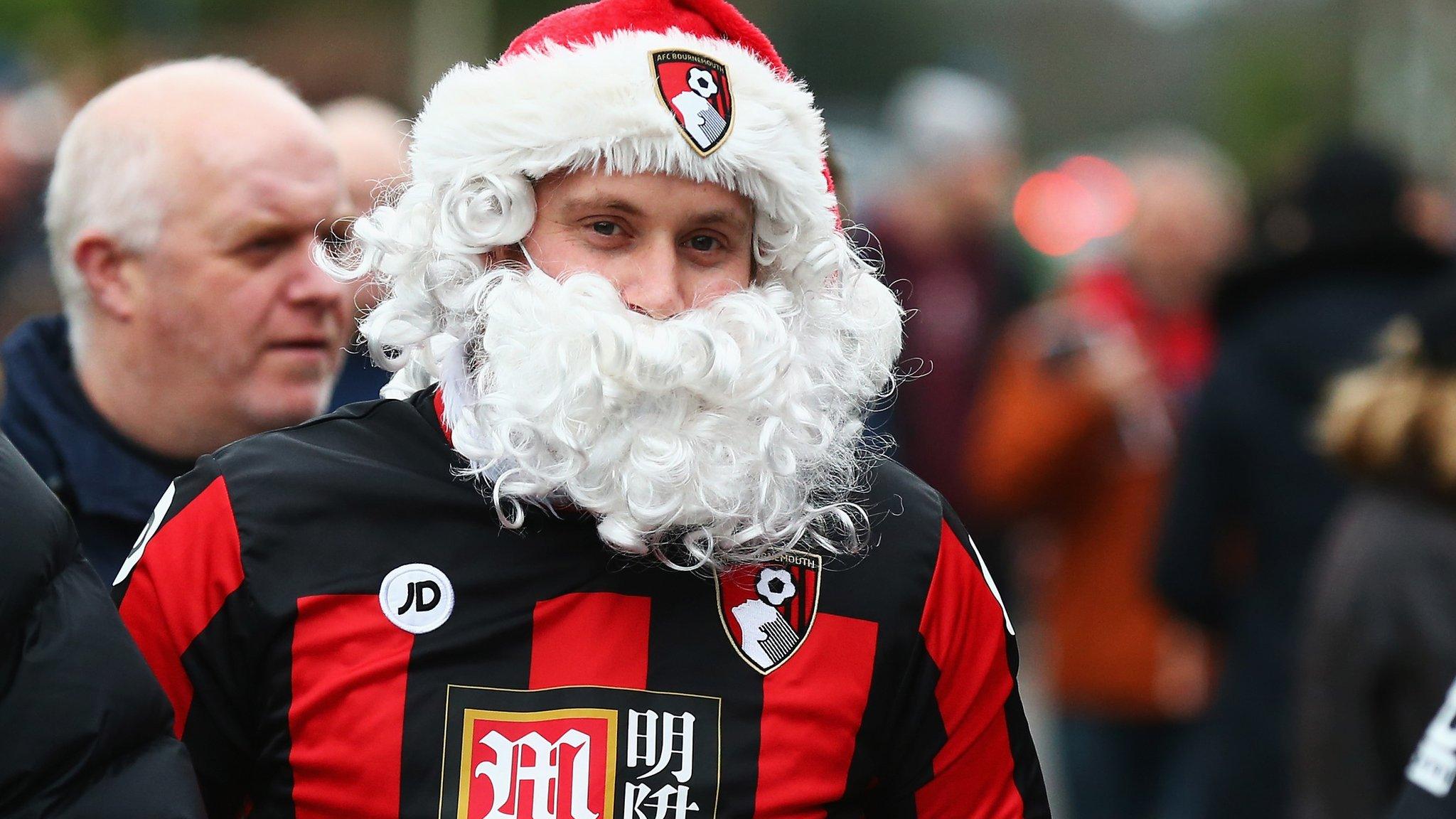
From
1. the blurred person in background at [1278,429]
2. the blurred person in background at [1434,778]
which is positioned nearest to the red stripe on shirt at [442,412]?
the blurred person in background at [1434,778]

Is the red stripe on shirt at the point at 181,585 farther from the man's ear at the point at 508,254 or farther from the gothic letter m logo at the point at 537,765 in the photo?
the man's ear at the point at 508,254

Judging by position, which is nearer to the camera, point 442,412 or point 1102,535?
point 442,412

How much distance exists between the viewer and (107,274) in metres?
3.31

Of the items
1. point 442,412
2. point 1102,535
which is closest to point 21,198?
point 1102,535

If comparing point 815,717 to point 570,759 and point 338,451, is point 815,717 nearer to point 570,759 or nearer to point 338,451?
point 570,759

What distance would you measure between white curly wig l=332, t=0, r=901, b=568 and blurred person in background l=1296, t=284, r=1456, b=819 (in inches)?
73.1

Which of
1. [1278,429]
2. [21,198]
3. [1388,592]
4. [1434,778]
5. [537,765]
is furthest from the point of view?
[21,198]

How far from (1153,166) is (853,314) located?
5.19 m

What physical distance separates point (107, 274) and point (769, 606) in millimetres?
1461

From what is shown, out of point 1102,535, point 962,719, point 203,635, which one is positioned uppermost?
point 203,635

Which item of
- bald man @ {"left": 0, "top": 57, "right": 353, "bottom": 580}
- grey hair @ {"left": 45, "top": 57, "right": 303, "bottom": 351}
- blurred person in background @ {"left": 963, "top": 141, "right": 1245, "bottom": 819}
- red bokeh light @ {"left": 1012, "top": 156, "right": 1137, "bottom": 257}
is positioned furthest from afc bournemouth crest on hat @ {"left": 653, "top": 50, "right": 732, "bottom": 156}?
red bokeh light @ {"left": 1012, "top": 156, "right": 1137, "bottom": 257}

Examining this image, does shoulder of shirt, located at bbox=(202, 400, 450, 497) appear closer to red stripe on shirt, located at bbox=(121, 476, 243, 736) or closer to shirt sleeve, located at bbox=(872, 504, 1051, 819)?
red stripe on shirt, located at bbox=(121, 476, 243, 736)

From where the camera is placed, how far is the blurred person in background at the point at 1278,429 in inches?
222

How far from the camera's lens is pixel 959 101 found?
30.1ft
